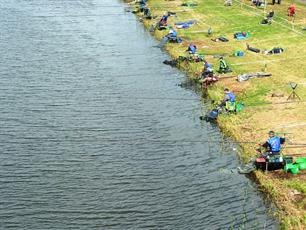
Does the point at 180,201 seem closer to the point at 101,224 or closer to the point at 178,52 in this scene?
the point at 101,224

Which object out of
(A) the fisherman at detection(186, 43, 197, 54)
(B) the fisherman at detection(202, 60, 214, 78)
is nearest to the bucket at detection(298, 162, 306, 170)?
(B) the fisherman at detection(202, 60, 214, 78)

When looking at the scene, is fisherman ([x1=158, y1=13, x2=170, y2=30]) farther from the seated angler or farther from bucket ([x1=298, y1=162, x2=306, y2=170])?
bucket ([x1=298, y1=162, x2=306, y2=170])

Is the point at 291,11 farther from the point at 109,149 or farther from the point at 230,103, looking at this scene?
the point at 109,149

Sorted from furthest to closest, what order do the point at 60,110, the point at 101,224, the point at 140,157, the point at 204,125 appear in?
the point at 60,110
the point at 204,125
the point at 140,157
the point at 101,224

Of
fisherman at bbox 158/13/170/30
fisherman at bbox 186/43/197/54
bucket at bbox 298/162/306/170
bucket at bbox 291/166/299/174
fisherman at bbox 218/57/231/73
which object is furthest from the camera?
fisherman at bbox 158/13/170/30

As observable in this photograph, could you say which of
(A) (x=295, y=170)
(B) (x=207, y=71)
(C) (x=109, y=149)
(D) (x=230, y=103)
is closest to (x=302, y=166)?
(A) (x=295, y=170)

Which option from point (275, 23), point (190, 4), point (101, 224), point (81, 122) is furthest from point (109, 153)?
point (190, 4)
